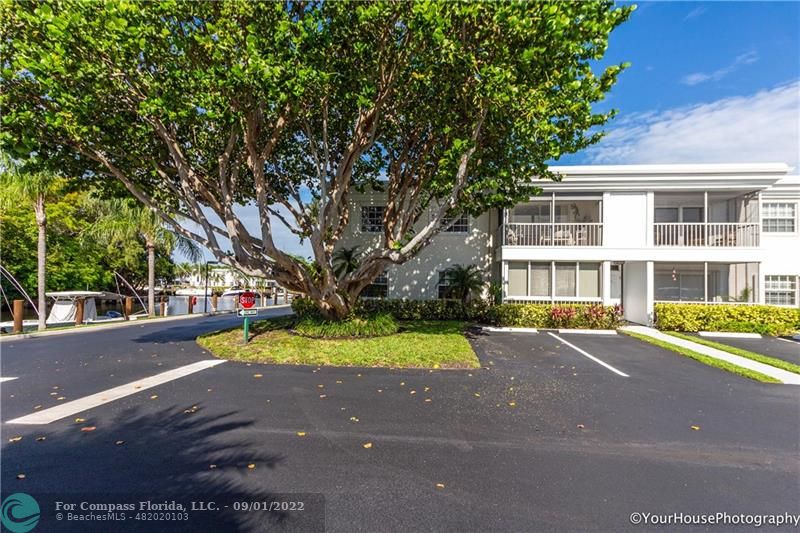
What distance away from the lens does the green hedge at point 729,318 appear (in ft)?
39.1

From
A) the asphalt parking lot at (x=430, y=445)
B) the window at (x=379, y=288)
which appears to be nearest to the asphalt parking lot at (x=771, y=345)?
the asphalt parking lot at (x=430, y=445)

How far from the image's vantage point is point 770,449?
3.99 m

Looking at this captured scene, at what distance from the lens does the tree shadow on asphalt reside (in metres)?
2.76

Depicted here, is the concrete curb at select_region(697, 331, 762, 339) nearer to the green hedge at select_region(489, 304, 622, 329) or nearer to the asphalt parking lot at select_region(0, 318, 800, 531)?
the green hedge at select_region(489, 304, 622, 329)

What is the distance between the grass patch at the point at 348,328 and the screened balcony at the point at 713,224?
12.0 metres

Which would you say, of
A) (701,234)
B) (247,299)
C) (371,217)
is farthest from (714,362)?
(371,217)

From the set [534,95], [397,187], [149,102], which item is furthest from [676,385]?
[149,102]

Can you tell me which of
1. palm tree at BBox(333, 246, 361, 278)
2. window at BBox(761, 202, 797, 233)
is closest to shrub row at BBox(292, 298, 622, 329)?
palm tree at BBox(333, 246, 361, 278)

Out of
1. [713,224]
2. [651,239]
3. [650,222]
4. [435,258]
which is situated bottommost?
[435,258]

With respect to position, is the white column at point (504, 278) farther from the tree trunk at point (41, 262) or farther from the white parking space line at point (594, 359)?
the tree trunk at point (41, 262)

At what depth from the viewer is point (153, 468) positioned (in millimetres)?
3471

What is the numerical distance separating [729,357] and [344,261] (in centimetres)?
1313

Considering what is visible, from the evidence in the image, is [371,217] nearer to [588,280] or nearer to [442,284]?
[442,284]

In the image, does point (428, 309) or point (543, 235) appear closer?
point (543, 235)
